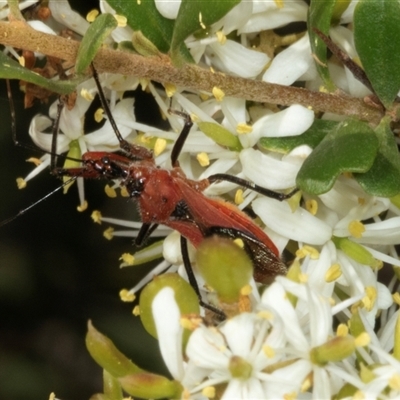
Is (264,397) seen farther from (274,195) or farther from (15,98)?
(15,98)

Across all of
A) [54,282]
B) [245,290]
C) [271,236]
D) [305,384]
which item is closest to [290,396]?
[305,384]

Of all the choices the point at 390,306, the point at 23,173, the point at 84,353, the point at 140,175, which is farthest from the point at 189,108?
the point at 84,353

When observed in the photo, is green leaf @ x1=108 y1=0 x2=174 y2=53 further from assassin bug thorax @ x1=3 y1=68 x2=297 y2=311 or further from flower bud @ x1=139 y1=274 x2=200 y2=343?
flower bud @ x1=139 y1=274 x2=200 y2=343

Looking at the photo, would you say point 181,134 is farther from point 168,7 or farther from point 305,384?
point 305,384

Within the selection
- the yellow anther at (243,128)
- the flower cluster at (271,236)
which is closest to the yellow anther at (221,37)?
the flower cluster at (271,236)

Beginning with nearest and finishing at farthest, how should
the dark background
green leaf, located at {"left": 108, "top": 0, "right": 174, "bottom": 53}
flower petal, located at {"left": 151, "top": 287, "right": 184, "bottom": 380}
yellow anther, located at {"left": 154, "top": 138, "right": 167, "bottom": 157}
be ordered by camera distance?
flower petal, located at {"left": 151, "top": 287, "right": 184, "bottom": 380}
green leaf, located at {"left": 108, "top": 0, "right": 174, "bottom": 53}
yellow anther, located at {"left": 154, "top": 138, "right": 167, "bottom": 157}
the dark background

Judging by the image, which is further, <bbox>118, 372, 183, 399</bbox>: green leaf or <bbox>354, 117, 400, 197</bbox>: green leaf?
<bbox>354, 117, 400, 197</bbox>: green leaf

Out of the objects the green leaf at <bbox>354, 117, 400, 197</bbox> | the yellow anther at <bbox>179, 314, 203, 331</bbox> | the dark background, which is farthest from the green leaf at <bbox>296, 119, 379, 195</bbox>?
the dark background
